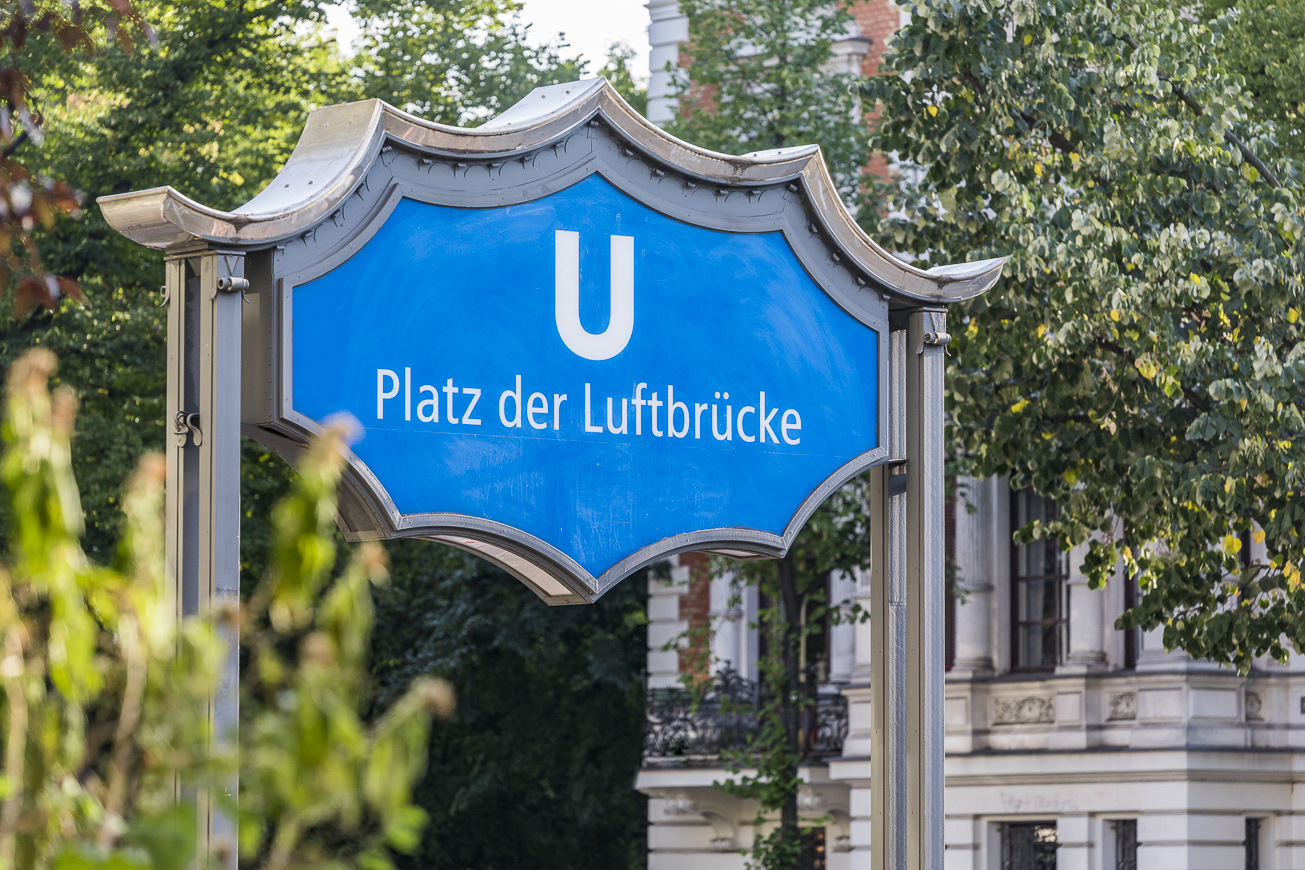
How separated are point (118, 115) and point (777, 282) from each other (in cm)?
1414

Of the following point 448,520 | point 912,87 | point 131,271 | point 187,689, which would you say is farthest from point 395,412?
point 131,271

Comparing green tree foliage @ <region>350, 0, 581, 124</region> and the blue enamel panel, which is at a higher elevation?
green tree foliage @ <region>350, 0, 581, 124</region>

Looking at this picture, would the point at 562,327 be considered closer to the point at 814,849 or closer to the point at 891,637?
the point at 891,637

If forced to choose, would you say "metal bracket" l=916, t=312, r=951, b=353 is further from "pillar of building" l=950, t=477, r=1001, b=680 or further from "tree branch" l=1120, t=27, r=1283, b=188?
"pillar of building" l=950, t=477, r=1001, b=680

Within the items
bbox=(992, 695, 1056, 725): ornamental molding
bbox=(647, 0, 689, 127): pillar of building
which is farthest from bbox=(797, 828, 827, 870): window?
bbox=(647, 0, 689, 127): pillar of building

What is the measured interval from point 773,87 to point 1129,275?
34.5ft

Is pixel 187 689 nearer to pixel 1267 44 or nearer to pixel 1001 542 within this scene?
pixel 1267 44

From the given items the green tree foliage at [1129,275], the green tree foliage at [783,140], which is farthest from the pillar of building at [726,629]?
the green tree foliage at [1129,275]

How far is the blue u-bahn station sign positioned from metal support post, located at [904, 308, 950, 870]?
20cm

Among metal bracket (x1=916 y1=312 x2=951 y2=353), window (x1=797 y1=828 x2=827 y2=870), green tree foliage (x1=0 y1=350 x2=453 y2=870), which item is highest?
metal bracket (x1=916 y1=312 x2=951 y2=353)

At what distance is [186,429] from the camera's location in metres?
6.95

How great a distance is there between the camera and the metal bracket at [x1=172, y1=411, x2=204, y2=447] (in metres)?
6.94

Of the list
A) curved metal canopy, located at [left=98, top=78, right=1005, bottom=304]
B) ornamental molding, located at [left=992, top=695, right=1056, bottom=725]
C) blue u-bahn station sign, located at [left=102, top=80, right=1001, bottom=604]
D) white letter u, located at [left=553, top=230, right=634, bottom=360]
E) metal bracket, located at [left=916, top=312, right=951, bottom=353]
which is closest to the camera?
curved metal canopy, located at [left=98, top=78, right=1005, bottom=304]

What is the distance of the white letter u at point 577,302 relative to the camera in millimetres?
7699
